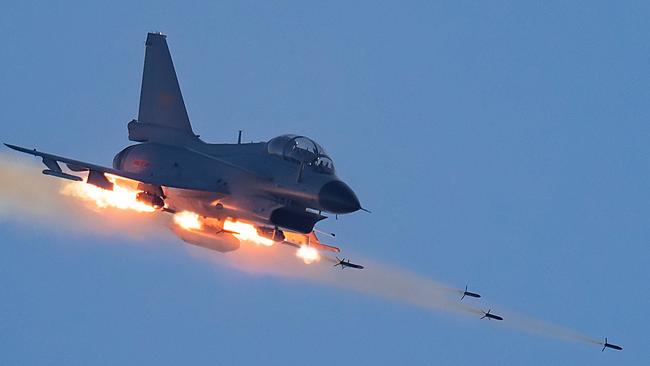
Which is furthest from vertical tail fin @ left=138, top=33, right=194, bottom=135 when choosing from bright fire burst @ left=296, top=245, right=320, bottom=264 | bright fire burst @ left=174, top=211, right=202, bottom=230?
bright fire burst @ left=296, top=245, right=320, bottom=264

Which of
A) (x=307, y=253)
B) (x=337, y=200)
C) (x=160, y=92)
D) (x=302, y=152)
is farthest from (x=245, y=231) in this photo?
(x=160, y=92)

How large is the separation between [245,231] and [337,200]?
16.4 ft

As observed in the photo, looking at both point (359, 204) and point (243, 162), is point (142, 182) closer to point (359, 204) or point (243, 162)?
point (243, 162)

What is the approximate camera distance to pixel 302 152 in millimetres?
60312

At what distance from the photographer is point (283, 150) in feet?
198

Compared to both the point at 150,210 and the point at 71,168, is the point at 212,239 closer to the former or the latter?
the point at 150,210

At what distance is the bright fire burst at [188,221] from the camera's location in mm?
62094

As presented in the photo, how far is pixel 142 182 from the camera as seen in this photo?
61531 millimetres

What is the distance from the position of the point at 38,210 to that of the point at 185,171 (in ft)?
23.7

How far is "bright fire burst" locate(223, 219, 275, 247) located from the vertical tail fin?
4.03m

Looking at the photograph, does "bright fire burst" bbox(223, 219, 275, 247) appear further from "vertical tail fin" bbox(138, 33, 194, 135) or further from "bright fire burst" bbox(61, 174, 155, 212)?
"vertical tail fin" bbox(138, 33, 194, 135)

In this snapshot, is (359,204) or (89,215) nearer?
(359,204)

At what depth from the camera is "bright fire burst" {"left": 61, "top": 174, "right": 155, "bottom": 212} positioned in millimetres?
62406

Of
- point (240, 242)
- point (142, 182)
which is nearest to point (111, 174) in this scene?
point (142, 182)
